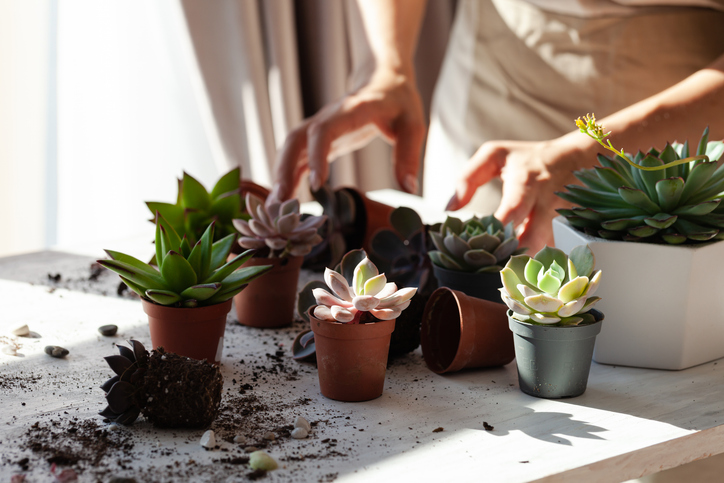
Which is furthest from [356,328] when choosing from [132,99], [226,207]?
[132,99]

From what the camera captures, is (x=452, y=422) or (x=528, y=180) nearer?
(x=452, y=422)

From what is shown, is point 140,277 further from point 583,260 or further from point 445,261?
point 583,260

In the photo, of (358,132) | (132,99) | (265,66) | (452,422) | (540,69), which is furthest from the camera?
(265,66)

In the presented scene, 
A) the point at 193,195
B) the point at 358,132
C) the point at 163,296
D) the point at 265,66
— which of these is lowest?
the point at 163,296

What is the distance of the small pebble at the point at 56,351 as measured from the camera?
0.91 m

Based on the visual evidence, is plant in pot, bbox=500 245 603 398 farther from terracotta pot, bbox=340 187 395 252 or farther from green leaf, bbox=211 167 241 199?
green leaf, bbox=211 167 241 199

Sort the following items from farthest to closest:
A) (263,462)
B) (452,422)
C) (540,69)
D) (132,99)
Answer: (132,99), (540,69), (452,422), (263,462)

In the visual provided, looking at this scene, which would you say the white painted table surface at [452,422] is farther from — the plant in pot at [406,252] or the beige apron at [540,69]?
the beige apron at [540,69]

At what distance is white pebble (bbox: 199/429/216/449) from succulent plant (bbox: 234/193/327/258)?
0.38 meters

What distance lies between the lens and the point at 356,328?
76 cm

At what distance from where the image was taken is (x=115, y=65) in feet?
8.32

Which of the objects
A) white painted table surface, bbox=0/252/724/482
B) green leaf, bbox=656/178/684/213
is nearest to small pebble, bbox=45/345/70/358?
white painted table surface, bbox=0/252/724/482

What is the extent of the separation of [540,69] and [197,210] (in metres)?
0.97

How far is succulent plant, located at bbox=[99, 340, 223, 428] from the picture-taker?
2.29ft
